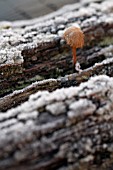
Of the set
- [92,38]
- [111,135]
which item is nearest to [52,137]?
[111,135]

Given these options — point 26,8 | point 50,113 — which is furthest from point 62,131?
point 26,8

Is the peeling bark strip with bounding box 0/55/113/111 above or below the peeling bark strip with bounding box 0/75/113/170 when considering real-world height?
above

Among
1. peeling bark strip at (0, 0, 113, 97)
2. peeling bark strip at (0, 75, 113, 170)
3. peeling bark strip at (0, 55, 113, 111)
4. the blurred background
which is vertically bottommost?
peeling bark strip at (0, 75, 113, 170)

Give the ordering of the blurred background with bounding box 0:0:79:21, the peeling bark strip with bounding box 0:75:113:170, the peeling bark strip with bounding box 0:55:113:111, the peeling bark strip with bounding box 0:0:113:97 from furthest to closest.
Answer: the blurred background with bounding box 0:0:79:21
the peeling bark strip with bounding box 0:0:113:97
the peeling bark strip with bounding box 0:55:113:111
the peeling bark strip with bounding box 0:75:113:170

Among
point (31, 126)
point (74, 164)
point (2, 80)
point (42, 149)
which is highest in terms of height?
point (2, 80)

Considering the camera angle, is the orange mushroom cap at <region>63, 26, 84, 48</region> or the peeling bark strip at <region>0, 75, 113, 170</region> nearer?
the peeling bark strip at <region>0, 75, 113, 170</region>

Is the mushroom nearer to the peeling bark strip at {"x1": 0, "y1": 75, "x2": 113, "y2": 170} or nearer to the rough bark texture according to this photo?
the rough bark texture

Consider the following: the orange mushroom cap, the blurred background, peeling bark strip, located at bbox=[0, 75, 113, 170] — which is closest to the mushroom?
the orange mushroom cap

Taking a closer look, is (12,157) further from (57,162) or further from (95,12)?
(95,12)

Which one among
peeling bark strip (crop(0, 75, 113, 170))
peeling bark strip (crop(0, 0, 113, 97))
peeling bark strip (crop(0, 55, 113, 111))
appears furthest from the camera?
peeling bark strip (crop(0, 0, 113, 97))
